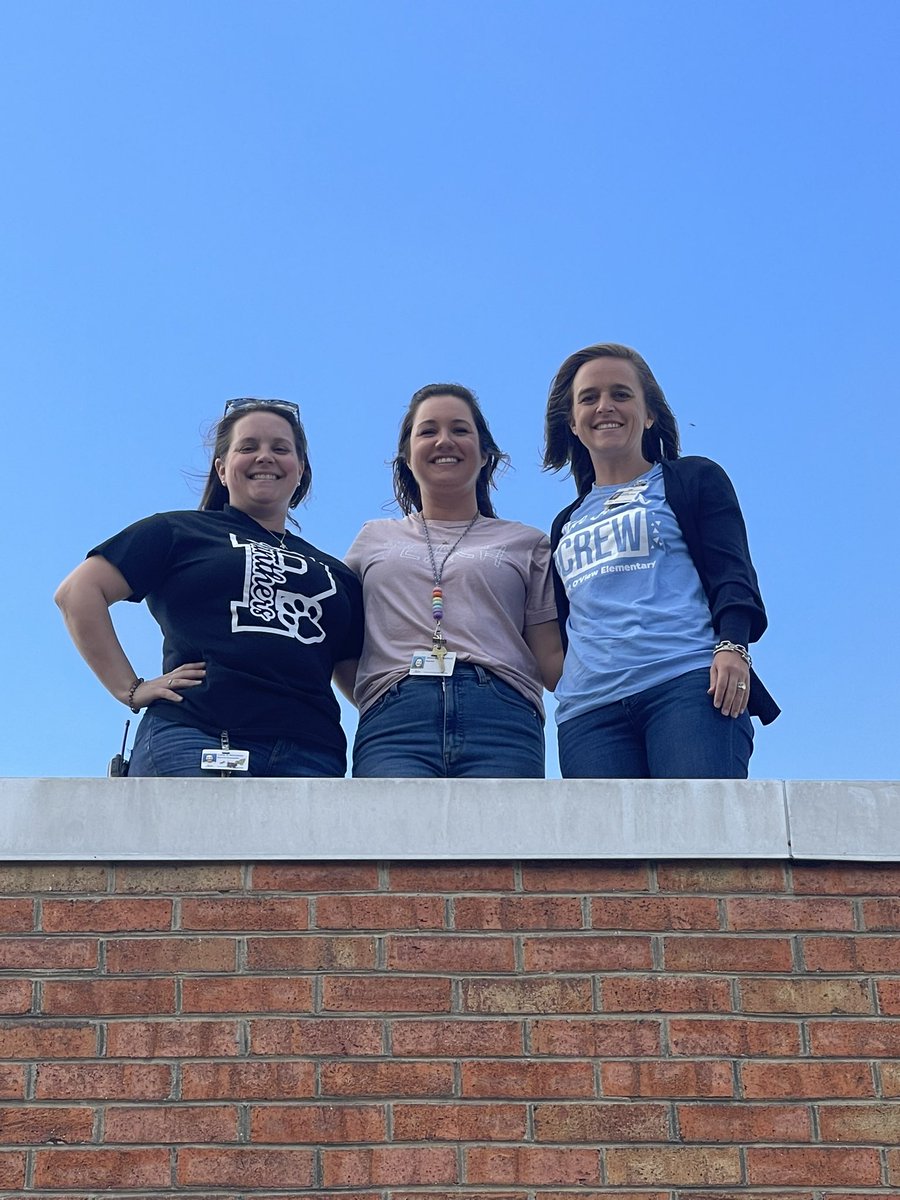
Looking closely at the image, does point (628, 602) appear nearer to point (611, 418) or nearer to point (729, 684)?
point (729, 684)

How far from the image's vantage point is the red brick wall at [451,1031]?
11.0 ft

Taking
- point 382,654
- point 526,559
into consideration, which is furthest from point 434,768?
point 526,559

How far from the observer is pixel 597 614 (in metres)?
3.99

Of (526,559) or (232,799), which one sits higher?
(526,559)

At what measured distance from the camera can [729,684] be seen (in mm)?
3705

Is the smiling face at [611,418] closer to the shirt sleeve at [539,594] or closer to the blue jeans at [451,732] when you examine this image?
the shirt sleeve at [539,594]

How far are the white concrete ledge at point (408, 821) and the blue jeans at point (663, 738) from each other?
0.10 metres

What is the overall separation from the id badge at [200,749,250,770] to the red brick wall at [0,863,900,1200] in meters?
0.29

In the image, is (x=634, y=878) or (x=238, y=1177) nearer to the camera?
(x=238, y=1177)

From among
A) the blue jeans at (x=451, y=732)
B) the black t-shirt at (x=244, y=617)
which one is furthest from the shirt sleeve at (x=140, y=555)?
the blue jeans at (x=451, y=732)

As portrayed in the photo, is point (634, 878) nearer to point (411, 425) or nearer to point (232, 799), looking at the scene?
point (232, 799)

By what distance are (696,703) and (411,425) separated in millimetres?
1358

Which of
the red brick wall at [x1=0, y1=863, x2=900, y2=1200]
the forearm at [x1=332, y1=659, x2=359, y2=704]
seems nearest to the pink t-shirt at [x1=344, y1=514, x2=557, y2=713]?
the forearm at [x1=332, y1=659, x2=359, y2=704]

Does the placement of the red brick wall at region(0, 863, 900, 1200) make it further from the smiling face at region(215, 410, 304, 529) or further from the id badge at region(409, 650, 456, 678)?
the smiling face at region(215, 410, 304, 529)
